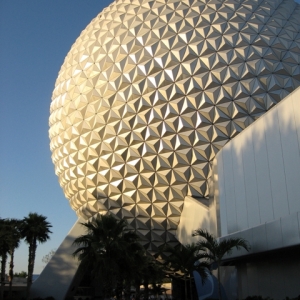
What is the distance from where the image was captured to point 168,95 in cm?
2230

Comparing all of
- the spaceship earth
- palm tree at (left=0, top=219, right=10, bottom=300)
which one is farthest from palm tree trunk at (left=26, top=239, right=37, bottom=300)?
the spaceship earth

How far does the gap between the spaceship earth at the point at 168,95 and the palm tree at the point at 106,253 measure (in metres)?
7.21

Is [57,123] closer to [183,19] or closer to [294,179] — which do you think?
[183,19]

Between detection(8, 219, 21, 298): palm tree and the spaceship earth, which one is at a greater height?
the spaceship earth

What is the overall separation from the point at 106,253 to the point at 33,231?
35.6ft

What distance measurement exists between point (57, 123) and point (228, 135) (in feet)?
40.1

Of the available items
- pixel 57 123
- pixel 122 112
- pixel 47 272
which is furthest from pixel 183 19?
pixel 47 272

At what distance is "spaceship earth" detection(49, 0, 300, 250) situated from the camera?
2181 cm

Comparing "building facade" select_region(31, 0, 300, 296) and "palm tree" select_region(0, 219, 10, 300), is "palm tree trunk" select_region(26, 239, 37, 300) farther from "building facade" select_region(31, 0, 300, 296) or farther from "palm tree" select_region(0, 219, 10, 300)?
"building facade" select_region(31, 0, 300, 296)

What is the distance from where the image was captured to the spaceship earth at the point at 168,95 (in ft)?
71.6

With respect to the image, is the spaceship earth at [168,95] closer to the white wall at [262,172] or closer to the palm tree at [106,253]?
the white wall at [262,172]

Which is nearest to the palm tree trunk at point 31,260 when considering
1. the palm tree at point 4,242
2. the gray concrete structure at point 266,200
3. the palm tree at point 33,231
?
the palm tree at point 33,231

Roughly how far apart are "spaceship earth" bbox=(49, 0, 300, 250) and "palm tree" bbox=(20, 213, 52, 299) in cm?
316

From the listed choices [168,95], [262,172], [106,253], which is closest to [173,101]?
[168,95]
